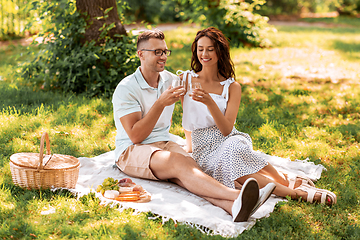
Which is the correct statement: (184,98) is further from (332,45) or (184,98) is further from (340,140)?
(332,45)

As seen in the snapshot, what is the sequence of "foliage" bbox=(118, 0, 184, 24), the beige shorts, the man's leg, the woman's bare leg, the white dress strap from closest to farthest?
1. the man's leg
2. the woman's bare leg
3. the beige shorts
4. the white dress strap
5. "foliage" bbox=(118, 0, 184, 24)

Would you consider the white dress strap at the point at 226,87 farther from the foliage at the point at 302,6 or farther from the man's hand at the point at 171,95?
the foliage at the point at 302,6

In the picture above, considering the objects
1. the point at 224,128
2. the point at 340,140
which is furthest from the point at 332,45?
the point at 224,128

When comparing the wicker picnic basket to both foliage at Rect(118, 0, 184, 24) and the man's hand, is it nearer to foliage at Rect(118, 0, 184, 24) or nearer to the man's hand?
the man's hand

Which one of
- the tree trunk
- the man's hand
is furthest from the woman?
the tree trunk

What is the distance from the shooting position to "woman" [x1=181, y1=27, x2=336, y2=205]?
3307 millimetres

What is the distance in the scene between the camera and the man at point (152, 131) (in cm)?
318

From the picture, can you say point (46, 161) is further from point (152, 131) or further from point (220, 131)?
point (220, 131)

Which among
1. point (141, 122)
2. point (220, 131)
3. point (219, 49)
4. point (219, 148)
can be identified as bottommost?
point (219, 148)

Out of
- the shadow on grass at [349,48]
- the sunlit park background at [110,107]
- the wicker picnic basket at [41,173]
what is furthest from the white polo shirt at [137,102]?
the shadow on grass at [349,48]

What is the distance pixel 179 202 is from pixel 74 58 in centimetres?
398

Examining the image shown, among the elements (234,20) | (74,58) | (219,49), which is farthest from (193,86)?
(234,20)

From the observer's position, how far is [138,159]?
3494 mm

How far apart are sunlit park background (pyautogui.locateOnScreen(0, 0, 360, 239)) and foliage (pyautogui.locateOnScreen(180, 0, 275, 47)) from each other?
0.03 m
